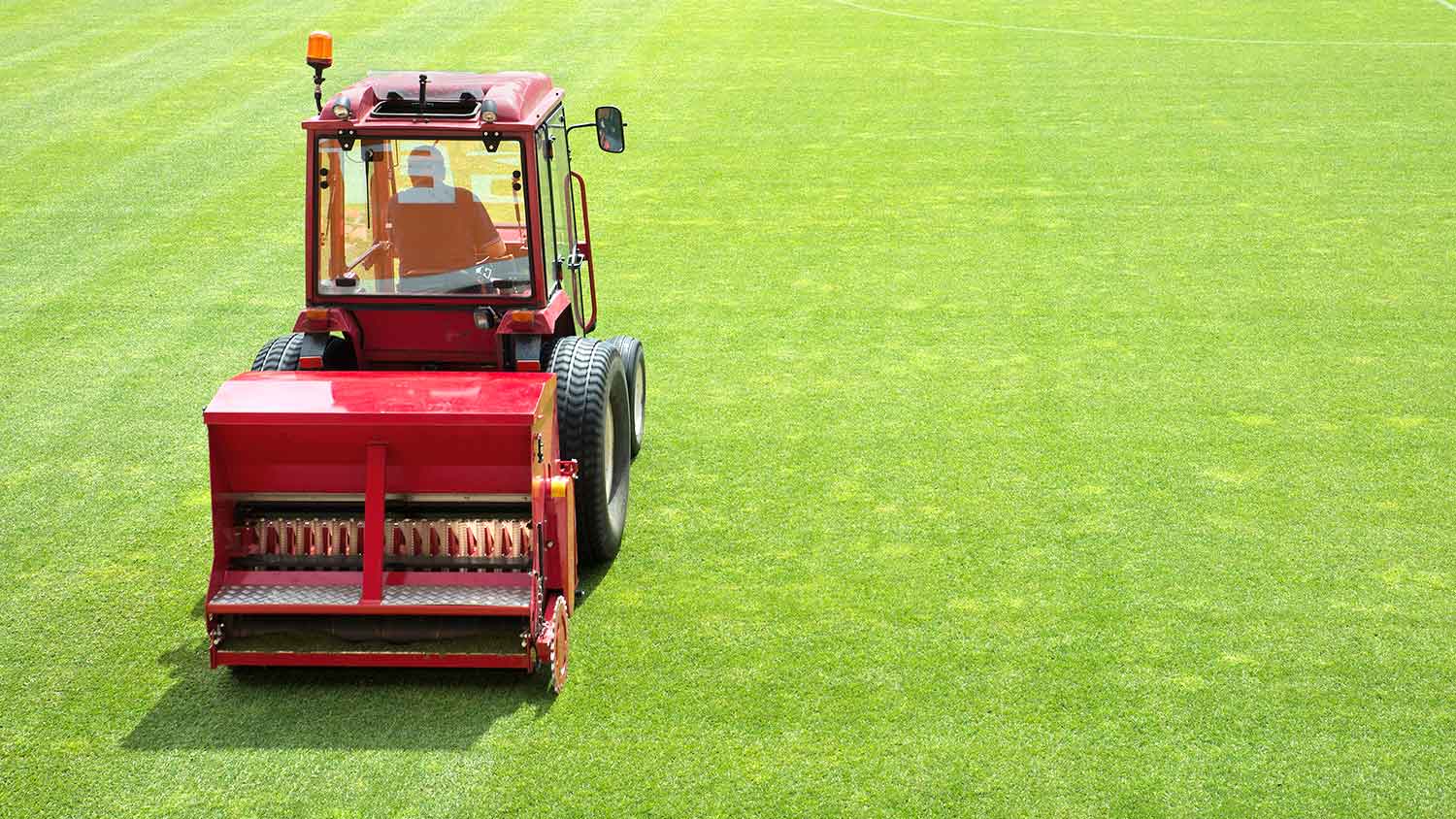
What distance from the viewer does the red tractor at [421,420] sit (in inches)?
263

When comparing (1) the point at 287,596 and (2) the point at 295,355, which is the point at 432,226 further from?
(1) the point at 287,596

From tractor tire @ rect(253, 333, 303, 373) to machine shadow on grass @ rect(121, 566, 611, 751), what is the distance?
156 centimetres

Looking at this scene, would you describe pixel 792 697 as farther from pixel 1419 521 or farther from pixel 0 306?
pixel 0 306

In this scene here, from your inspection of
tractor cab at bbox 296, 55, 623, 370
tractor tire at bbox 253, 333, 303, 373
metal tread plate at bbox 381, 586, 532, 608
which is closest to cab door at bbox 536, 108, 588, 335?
tractor cab at bbox 296, 55, 623, 370

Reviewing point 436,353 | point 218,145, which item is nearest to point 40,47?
point 218,145

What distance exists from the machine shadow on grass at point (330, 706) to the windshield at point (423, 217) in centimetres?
205

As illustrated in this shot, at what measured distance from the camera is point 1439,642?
283 inches

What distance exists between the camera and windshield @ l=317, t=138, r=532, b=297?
793 cm

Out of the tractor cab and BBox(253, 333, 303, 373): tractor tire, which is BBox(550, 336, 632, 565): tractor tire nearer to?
the tractor cab

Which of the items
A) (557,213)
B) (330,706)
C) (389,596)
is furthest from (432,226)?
(330,706)

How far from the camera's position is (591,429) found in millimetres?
7480

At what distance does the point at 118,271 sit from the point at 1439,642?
10292 mm

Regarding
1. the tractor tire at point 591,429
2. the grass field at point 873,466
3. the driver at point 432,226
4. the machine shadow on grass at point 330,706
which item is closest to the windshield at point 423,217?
the driver at point 432,226

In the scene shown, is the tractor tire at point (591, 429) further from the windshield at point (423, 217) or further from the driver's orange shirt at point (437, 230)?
the driver's orange shirt at point (437, 230)
